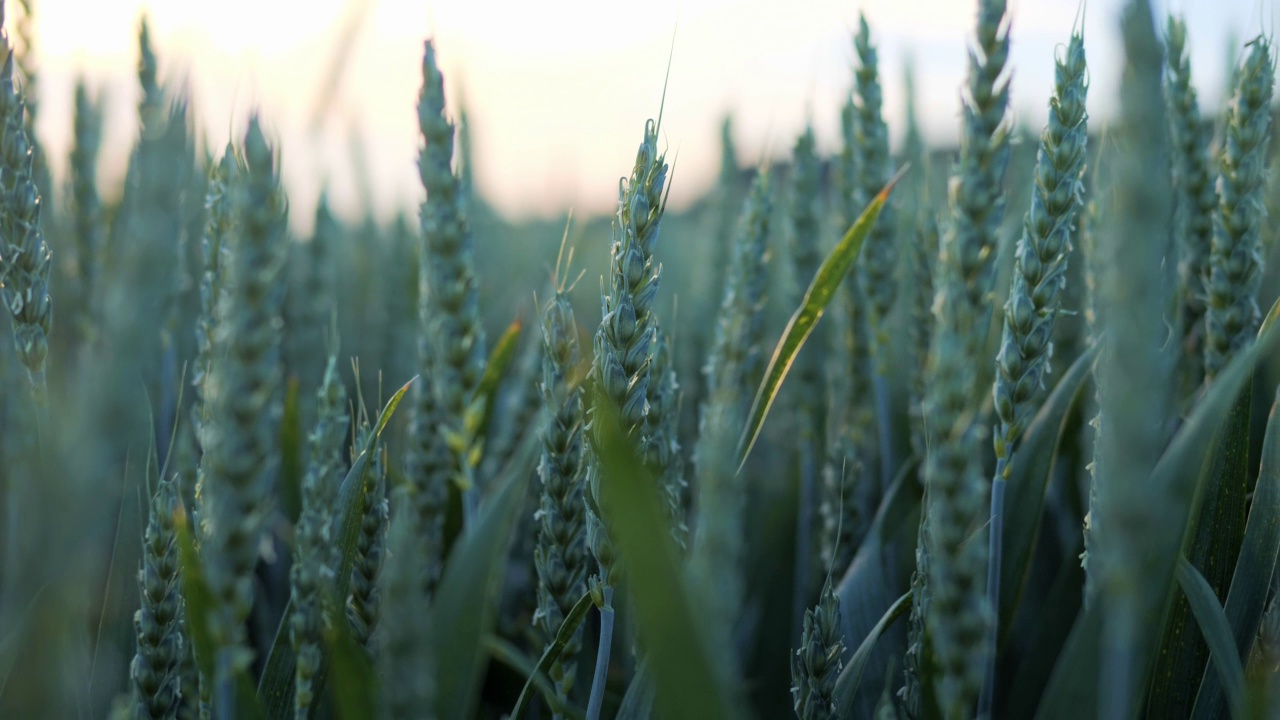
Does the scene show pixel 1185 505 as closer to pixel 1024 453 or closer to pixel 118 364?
pixel 1024 453

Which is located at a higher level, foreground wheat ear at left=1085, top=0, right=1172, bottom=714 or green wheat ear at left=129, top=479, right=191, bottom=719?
foreground wheat ear at left=1085, top=0, right=1172, bottom=714

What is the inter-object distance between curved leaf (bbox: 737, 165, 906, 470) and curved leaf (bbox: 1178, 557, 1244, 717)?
1.56 ft

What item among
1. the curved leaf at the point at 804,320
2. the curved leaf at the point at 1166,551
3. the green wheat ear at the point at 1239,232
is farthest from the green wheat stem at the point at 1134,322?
the green wheat ear at the point at 1239,232

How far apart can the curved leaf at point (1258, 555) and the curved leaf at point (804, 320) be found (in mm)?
525

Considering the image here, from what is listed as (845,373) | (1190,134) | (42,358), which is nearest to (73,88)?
(42,358)

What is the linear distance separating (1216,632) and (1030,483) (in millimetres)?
455

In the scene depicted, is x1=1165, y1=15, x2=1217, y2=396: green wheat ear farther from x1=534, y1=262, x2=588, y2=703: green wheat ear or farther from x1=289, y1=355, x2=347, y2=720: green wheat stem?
x1=289, y1=355, x2=347, y2=720: green wheat stem

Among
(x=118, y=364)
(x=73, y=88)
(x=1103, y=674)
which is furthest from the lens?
(x=73, y=88)

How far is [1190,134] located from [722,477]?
1.23m

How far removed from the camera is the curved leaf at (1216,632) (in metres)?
0.74

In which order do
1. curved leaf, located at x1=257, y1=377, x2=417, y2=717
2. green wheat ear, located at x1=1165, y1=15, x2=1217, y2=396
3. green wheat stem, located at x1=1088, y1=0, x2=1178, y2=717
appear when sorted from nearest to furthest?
1. green wheat stem, located at x1=1088, y1=0, x2=1178, y2=717
2. curved leaf, located at x1=257, y1=377, x2=417, y2=717
3. green wheat ear, located at x1=1165, y1=15, x2=1217, y2=396

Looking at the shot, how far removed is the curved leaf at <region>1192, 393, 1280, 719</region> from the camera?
92 cm

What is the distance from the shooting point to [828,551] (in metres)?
1.37

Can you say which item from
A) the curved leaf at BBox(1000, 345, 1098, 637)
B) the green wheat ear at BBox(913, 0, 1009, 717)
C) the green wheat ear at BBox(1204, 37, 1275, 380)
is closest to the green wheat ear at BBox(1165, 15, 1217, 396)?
the green wheat ear at BBox(1204, 37, 1275, 380)
